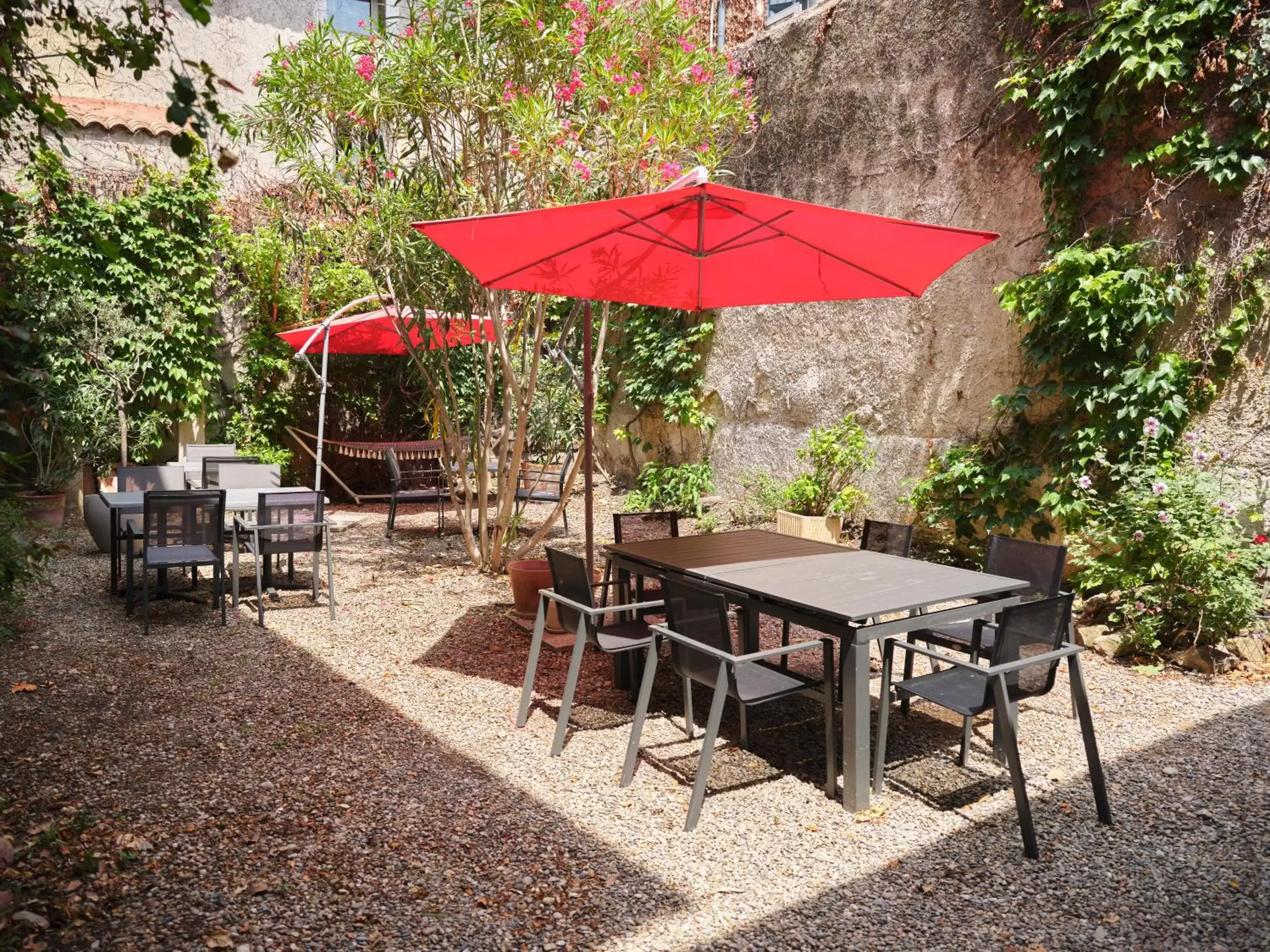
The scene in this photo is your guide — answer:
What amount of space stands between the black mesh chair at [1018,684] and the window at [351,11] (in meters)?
10.9

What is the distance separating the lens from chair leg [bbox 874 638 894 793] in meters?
3.24

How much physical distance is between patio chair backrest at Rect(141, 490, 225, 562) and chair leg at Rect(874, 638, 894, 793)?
12.5ft

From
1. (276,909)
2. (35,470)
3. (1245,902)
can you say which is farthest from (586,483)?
(35,470)

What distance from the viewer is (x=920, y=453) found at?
23.6 feet

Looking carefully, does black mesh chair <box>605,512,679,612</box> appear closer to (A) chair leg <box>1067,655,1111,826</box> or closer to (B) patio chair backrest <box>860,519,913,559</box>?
(B) patio chair backrest <box>860,519,913,559</box>

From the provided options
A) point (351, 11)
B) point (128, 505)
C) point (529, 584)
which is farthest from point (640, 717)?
point (351, 11)

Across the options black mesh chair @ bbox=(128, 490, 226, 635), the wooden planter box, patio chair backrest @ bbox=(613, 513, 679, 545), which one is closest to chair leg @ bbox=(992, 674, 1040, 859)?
patio chair backrest @ bbox=(613, 513, 679, 545)

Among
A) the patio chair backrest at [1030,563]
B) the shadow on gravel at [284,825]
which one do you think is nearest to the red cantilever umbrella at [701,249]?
the patio chair backrest at [1030,563]

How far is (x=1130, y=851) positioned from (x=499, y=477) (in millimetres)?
4717

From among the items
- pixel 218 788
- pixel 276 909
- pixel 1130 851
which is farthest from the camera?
pixel 218 788

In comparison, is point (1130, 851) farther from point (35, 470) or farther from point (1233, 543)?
point (35, 470)

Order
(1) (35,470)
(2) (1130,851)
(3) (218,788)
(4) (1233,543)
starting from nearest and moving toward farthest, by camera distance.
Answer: (2) (1130,851)
(3) (218,788)
(4) (1233,543)
(1) (35,470)

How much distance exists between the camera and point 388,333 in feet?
28.0

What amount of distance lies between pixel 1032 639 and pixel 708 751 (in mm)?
1111
